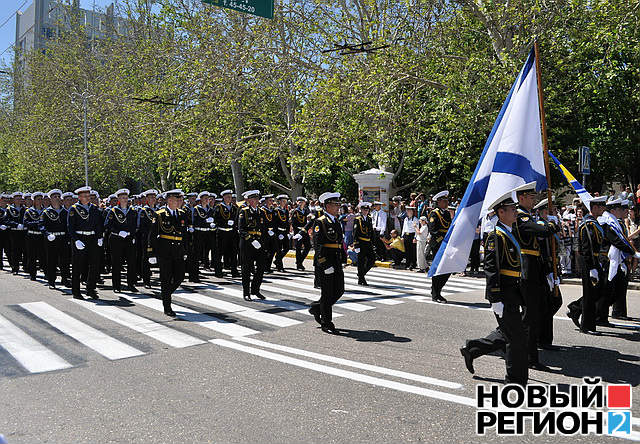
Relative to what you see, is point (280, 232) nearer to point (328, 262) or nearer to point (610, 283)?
point (328, 262)

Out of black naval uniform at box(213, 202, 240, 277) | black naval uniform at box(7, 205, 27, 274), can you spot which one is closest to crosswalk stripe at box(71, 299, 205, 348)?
black naval uniform at box(213, 202, 240, 277)


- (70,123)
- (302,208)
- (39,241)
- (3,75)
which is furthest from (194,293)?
(3,75)

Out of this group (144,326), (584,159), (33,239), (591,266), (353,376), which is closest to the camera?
(353,376)

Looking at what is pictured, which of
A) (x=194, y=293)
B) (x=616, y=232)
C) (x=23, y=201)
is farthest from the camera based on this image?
(x=23, y=201)

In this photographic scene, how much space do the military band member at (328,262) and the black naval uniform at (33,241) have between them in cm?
905

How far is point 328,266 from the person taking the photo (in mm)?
8281

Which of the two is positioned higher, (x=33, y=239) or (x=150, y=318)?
(x=33, y=239)

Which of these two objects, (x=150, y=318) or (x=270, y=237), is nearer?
(x=150, y=318)

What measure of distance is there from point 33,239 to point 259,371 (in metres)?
10.9

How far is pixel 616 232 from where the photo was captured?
7945 millimetres

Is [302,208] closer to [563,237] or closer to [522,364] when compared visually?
[563,237]

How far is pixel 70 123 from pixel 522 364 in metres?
42.2

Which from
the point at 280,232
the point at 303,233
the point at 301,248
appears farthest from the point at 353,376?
the point at 301,248

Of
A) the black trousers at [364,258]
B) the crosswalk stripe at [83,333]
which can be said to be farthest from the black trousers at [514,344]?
the black trousers at [364,258]
